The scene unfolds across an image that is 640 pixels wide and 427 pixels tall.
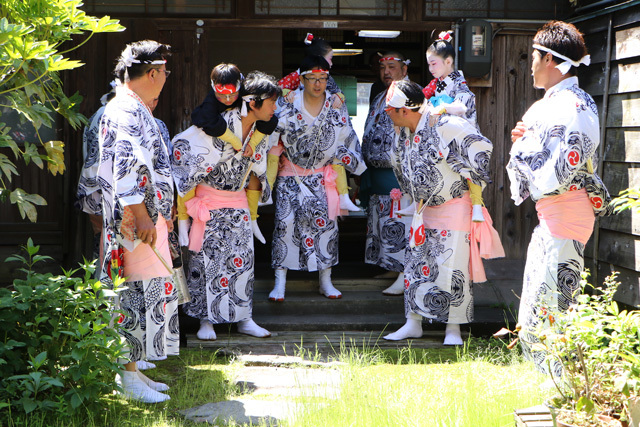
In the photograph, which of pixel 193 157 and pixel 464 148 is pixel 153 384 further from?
pixel 464 148

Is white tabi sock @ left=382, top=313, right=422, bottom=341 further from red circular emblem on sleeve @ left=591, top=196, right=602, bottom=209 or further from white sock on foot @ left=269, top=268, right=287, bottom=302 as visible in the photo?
red circular emblem on sleeve @ left=591, top=196, right=602, bottom=209

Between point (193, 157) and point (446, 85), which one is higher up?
point (446, 85)

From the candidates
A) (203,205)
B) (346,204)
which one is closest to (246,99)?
(203,205)

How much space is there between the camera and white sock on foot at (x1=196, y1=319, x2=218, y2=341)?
540cm

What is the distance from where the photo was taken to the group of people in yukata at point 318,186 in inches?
161

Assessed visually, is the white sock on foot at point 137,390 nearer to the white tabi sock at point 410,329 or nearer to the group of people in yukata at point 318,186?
the group of people in yukata at point 318,186

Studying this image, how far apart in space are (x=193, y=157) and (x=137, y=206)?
1.26 meters

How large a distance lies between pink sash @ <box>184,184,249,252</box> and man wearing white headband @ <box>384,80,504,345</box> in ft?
4.32

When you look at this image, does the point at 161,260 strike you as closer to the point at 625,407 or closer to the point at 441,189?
the point at 441,189

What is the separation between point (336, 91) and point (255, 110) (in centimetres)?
113

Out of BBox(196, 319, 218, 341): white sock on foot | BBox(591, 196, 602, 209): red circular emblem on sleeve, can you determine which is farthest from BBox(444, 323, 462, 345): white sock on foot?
BBox(196, 319, 218, 341): white sock on foot

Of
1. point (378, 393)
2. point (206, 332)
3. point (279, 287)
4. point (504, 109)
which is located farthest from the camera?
point (504, 109)

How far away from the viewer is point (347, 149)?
6.13 meters

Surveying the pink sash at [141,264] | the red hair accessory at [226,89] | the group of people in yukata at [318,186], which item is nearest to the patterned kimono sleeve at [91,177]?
the group of people in yukata at [318,186]
